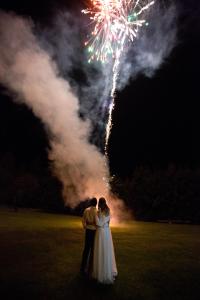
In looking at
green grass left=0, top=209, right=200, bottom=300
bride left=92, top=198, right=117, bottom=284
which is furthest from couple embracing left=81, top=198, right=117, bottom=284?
green grass left=0, top=209, right=200, bottom=300

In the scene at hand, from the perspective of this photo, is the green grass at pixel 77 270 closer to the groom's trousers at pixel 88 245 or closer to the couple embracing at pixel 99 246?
the couple embracing at pixel 99 246

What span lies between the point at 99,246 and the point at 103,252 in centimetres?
16

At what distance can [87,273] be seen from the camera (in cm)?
962

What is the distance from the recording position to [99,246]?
29.2 feet

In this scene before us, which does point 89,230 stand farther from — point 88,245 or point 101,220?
point 101,220

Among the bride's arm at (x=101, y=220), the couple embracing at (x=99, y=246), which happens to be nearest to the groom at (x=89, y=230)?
the couple embracing at (x=99, y=246)

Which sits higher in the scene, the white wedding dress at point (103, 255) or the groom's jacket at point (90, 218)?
the groom's jacket at point (90, 218)

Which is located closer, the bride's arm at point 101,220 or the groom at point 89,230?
the bride's arm at point 101,220

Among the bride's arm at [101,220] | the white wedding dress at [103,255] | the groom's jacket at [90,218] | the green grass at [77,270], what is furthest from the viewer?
the groom's jacket at [90,218]

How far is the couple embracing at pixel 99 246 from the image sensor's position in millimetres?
8742

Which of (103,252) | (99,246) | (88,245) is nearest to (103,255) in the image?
(103,252)

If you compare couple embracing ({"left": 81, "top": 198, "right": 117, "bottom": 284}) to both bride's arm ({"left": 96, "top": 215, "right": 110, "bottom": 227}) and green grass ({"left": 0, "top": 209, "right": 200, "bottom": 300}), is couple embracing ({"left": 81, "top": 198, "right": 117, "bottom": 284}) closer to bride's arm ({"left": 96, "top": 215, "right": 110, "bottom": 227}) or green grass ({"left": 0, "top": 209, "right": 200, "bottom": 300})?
bride's arm ({"left": 96, "top": 215, "right": 110, "bottom": 227})

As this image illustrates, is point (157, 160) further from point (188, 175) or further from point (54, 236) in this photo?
point (54, 236)

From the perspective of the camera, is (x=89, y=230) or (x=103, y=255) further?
(x=89, y=230)
